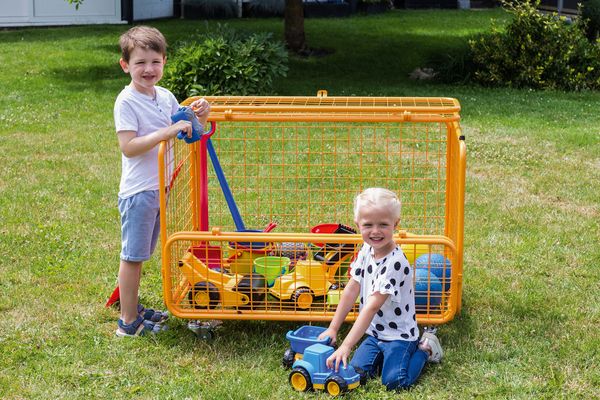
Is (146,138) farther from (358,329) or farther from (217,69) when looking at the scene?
(217,69)

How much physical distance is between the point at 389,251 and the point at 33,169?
466cm

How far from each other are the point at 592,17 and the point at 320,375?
13854mm

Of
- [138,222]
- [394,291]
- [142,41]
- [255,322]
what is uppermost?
[142,41]

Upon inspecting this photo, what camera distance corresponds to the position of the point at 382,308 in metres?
3.84

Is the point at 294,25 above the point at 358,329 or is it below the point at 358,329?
above

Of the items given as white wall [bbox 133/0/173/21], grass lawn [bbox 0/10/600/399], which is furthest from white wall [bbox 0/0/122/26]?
grass lawn [bbox 0/10/600/399]

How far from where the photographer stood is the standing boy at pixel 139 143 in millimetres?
3975

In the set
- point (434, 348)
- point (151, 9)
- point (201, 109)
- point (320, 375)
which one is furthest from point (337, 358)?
point (151, 9)

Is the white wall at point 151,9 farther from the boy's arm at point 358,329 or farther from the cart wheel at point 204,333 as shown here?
the boy's arm at point 358,329

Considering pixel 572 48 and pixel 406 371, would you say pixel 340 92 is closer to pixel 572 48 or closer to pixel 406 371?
pixel 572 48

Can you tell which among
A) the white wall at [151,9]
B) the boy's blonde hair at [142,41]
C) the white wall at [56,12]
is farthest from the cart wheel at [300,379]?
the white wall at [151,9]

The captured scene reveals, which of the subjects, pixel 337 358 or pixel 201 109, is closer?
pixel 337 358

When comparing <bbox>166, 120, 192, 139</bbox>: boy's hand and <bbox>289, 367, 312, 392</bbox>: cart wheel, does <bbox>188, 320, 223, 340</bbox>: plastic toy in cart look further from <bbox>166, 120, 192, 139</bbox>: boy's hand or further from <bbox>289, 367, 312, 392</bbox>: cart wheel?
<bbox>166, 120, 192, 139</bbox>: boy's hand

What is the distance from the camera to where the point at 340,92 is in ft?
39.1
